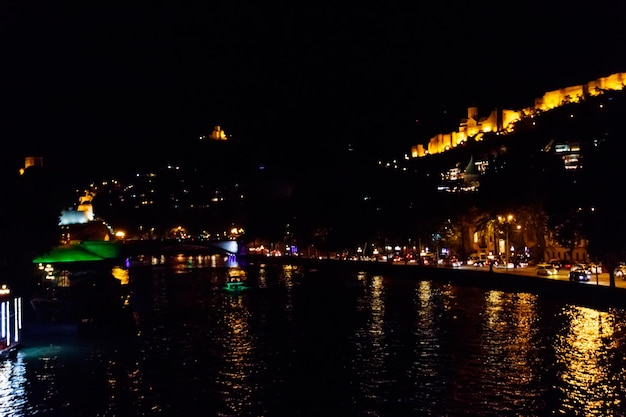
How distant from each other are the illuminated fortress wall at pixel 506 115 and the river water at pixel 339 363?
89184 mm

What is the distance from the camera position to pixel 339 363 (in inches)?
1167

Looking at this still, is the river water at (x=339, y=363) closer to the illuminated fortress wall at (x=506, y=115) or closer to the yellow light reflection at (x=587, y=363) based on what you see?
the yellow light reflection at (x=587, y=363)

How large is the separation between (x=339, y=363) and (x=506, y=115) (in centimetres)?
12737

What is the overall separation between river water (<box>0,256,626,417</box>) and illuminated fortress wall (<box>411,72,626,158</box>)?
89.2m

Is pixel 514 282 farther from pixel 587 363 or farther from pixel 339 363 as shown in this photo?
pixel 339 363

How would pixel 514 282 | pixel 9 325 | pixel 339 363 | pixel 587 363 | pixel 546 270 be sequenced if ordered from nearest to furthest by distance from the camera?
pixel 587 363 → pixel 339 363 → pixel 9 325 → pixel 514 282 → pixel 546 270

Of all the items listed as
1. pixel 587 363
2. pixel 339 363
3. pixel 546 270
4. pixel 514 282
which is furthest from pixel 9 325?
pixel 546 270

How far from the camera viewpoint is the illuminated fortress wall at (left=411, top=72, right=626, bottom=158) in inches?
4953

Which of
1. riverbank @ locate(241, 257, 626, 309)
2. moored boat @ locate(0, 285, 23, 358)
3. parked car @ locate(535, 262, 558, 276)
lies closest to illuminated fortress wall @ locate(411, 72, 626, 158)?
riverbank @ locate(241, 257, 626, 309)

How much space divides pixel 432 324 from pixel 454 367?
37.0 feet

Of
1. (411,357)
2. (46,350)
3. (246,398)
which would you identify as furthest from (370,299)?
(246,398)

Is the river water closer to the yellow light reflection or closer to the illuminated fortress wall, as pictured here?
the yellow light reflection

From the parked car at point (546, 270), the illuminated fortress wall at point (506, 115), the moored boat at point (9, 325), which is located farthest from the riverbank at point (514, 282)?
the illuminated fortress wall at point (506, 115)

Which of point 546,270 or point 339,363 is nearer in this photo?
point 339,363
